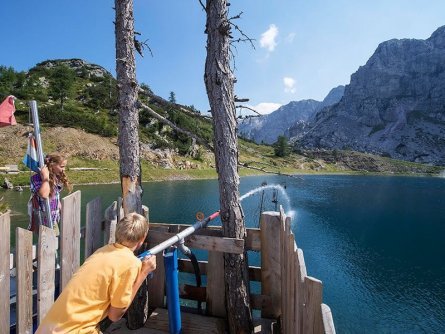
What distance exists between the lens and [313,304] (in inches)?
118

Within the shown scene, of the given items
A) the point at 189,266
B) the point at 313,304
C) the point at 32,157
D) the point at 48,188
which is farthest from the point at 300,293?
the point at 32,157

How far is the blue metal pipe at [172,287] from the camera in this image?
5.01 m

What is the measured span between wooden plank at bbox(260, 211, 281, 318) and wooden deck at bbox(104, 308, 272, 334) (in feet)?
0.96

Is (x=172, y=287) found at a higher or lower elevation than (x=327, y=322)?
lower

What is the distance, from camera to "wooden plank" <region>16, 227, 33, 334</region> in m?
4.34

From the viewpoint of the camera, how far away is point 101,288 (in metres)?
3.32

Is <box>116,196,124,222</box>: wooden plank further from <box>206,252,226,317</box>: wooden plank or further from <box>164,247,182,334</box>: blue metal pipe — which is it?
<box>206,252,226,317</box>: wooden plank

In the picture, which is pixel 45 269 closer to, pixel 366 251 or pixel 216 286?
pixel 216 286

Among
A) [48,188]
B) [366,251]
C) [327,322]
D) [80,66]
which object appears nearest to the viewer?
[327,322]

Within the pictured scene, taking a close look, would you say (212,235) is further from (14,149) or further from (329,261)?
(14,149)

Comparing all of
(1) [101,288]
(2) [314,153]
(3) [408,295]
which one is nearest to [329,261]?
(3) [408,295]

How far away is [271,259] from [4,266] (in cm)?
397

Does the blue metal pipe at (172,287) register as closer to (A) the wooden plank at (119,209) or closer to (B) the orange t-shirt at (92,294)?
(A) the wooden plank at (119,209)

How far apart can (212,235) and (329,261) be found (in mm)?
16685
